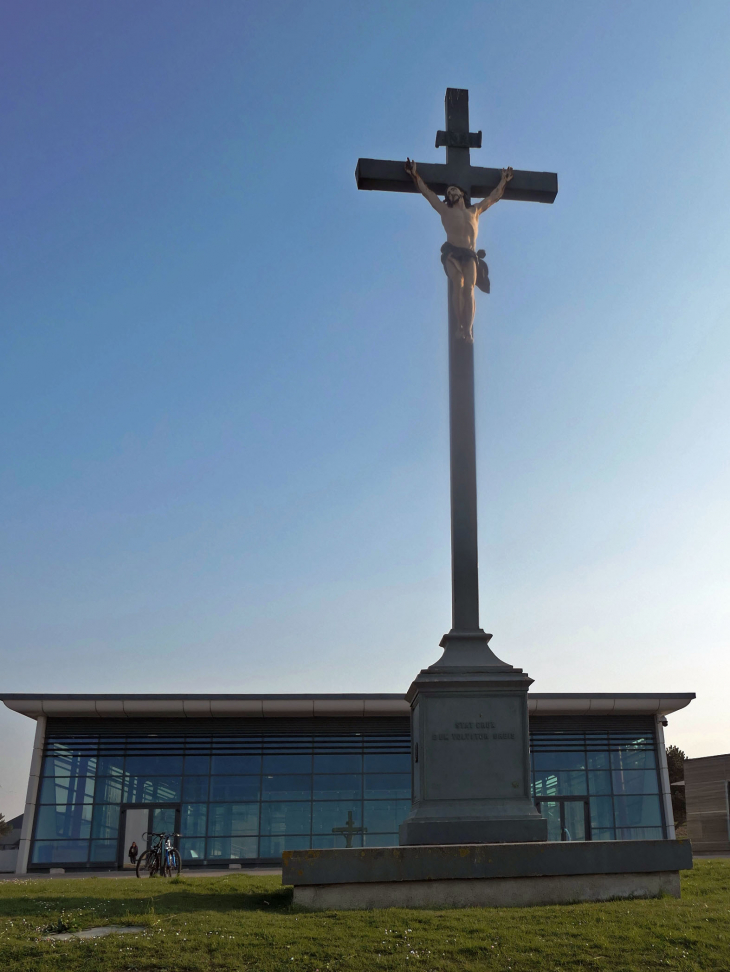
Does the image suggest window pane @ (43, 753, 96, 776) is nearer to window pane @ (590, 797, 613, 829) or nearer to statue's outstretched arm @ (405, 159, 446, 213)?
window pane @ (590, 797, 613, 829)

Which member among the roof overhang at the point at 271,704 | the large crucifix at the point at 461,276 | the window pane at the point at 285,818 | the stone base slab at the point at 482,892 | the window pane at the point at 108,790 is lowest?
the stone base slab at the point at 482,892

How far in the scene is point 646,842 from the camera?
9344mm

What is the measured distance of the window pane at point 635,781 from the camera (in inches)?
1133

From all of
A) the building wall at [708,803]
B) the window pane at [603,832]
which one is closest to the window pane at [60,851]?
the window pane at [603,832]

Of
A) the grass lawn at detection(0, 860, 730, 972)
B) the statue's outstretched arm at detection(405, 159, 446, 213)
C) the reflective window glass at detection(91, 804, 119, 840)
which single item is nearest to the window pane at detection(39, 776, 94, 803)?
the reflective window glass at detection(91, 804, 119, 840)

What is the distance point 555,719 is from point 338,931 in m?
22.4

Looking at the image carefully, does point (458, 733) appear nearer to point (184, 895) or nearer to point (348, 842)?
point (184, 895)

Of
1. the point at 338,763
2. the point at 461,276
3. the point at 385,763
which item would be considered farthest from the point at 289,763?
the point at 461,276

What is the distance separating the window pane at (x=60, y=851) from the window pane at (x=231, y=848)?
3.82 meters

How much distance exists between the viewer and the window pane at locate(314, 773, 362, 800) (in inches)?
1102

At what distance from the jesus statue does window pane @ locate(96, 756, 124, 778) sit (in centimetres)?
2045

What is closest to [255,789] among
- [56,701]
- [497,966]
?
[56,701]

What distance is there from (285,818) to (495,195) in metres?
21.0

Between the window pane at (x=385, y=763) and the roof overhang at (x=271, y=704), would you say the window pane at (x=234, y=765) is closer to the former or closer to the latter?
the roof overhang at (x=271, y=704)
